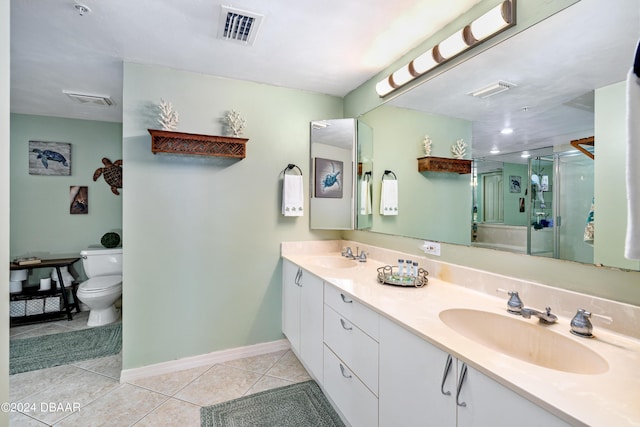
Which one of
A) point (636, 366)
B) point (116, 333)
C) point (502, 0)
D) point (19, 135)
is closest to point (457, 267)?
point (636, 366)

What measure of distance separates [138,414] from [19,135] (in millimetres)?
3439

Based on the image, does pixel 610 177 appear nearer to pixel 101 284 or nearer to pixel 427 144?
pixel 427 144

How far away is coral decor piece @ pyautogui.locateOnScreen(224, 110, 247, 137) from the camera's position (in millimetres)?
2320

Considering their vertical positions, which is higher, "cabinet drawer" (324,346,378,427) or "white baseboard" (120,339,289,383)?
"cabinet drawer" (324,346,378,427)

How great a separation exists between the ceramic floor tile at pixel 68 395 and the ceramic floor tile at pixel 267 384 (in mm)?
983

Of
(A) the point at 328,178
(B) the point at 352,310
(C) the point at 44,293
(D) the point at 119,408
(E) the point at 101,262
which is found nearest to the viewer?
(B) the point at 352,310

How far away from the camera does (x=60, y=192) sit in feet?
11.4

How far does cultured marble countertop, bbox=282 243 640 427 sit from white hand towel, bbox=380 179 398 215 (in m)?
0.72

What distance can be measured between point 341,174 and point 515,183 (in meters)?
1.41

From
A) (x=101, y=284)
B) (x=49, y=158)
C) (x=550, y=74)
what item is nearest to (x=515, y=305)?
(x=550, y=74)

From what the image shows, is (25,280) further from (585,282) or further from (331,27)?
(585,282)

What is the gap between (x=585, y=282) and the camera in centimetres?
112

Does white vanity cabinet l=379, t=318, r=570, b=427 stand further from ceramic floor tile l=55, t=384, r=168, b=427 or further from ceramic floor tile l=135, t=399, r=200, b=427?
ceramic floor tile l=55, t=384, r=168, b=427

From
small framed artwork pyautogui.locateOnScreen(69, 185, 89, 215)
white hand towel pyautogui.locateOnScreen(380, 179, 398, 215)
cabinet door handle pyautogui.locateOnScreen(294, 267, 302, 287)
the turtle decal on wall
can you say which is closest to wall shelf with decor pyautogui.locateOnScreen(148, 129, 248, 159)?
cabinet door handle pyautogui.locateOnScreen(294, 267, 302, 287)
